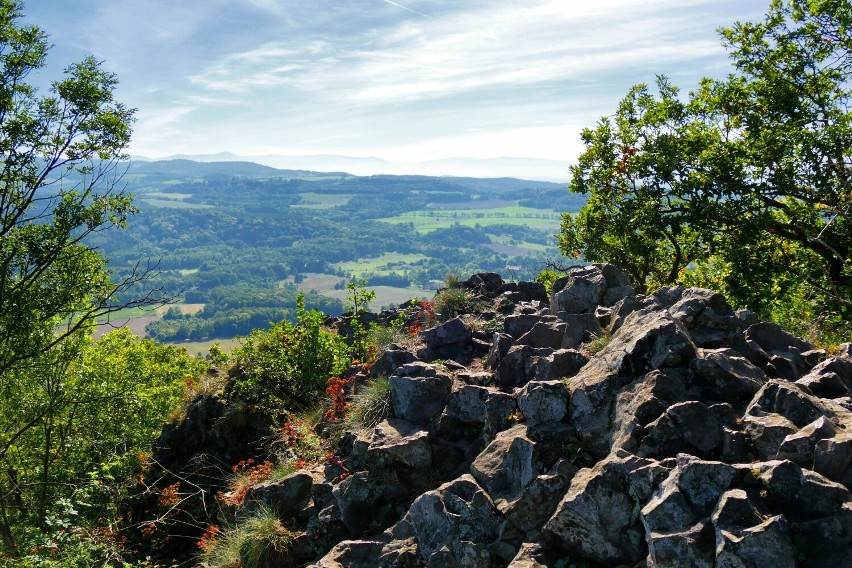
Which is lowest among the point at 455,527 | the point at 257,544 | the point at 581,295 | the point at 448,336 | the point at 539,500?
the point at 257,544

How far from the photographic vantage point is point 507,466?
934 cm

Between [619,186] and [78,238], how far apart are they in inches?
794

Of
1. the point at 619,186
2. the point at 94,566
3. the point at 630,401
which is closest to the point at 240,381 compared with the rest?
the point at 94,566

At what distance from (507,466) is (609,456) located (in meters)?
1.77

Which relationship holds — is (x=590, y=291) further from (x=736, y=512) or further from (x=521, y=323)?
(x=736, y=512)

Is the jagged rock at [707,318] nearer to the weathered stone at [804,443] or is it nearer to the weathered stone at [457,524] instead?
the weathered stone at [804,443]

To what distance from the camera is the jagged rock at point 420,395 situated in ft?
38.9

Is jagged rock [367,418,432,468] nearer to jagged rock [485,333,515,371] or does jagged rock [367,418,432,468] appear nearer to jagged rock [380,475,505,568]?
jagged rock [380,475,505,568]

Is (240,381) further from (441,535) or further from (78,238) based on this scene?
(441,535)

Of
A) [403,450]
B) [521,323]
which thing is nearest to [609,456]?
[403,450]

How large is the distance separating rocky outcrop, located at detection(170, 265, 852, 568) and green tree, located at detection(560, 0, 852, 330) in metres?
9.55

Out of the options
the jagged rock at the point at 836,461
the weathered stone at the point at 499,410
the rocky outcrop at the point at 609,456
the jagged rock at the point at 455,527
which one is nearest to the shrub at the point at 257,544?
the rocky outcrop at the point at 609,456

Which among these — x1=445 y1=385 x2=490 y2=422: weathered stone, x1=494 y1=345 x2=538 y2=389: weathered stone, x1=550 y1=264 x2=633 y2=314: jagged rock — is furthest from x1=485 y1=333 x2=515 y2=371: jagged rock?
x1=550 y1=264 x2=633 y2=314: jagged rock

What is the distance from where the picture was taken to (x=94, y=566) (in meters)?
14.0
